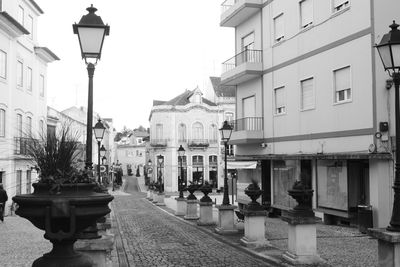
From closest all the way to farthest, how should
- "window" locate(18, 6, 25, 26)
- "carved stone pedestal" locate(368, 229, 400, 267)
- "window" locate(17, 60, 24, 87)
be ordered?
"carved stone pedestal" locate(368, 229, 400, 267), "window" locate(17, 60, 24, 87), "window" locate(18, 6, 25, 26)

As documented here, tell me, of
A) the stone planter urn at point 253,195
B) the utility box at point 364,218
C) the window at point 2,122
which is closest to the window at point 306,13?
the utility box at point 364,218

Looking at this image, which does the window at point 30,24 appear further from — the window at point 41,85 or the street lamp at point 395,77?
the street lamp at point 395,77

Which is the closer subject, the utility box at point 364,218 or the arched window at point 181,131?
the utility box at point 364,218

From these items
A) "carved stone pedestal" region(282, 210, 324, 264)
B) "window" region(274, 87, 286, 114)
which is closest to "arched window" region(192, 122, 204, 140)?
"window" region(274, 87, 286, 114)

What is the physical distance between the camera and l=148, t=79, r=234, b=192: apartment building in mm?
63031

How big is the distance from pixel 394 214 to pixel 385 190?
8.88 meters

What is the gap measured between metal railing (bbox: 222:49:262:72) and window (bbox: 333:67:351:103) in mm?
6654

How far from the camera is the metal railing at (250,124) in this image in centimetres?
2466

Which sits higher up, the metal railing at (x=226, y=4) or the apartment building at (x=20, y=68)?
the metal railing at (x=226, y=4)

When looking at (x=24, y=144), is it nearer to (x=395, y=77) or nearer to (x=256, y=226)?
(x=395, y=77)

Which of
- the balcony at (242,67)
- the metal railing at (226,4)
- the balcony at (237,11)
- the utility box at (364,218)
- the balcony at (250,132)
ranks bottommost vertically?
the utility box at (364,218)

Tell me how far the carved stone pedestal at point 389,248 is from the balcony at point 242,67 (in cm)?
1711

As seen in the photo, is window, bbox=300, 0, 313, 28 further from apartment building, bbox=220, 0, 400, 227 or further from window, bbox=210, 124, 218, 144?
window, bbox=210, 124, 218, 144

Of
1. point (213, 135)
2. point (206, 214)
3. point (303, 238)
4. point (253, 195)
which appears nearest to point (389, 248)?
point (303, 238)
